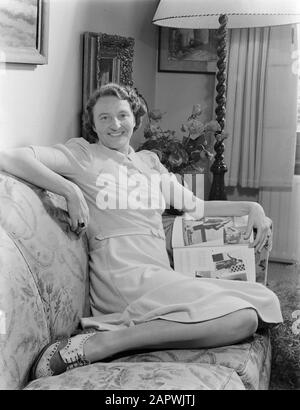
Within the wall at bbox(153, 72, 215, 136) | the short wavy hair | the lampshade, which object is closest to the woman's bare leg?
the short wavy hair

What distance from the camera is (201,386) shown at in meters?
0.86

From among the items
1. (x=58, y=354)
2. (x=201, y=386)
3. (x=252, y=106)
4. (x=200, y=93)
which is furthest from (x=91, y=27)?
(x=201, y=386)

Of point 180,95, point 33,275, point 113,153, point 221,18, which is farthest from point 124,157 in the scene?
point 221,18

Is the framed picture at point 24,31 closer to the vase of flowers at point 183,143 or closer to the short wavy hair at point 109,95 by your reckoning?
the short wavy hair at point 109,95

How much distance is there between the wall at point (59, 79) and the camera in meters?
1.14

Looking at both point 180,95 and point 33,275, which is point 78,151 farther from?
point 180,95

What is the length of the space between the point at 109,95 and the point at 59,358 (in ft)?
1.78

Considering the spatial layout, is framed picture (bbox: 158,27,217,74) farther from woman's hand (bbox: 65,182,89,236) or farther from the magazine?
woman's hand (bbox: 65,182,89,236)

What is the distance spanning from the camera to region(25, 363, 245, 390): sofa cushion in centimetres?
85

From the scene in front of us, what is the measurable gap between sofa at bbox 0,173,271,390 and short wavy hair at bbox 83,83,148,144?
203 mm

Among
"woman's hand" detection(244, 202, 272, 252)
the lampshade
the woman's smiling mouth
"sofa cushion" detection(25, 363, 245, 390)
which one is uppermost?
the lampshade

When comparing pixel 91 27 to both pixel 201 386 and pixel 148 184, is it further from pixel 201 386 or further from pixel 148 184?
pixel 201 386

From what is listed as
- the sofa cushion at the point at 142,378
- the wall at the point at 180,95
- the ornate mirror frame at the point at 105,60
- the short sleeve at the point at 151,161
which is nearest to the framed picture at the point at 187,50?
the wall at the point at 180,95

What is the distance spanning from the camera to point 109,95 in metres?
1.21
